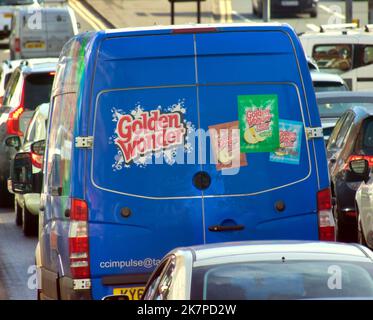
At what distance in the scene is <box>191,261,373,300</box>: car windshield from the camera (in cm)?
769

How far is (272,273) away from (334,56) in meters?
26.4

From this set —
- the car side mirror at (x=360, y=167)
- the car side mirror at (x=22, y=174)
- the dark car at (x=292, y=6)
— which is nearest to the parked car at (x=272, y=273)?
the car side mirror at (x=22, y=174)

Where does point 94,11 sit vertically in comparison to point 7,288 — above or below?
above

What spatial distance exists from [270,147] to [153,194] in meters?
0.83

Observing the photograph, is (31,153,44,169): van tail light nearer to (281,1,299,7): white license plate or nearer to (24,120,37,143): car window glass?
(24,120,37,143): car window glass

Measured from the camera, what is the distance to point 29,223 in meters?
19.2

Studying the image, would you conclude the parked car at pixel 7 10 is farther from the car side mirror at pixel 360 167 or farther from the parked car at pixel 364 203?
the car side mirror at pixel 360 167

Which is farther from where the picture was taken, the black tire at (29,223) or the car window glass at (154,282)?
the black tire at (29,223)

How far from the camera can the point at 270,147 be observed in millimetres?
10469

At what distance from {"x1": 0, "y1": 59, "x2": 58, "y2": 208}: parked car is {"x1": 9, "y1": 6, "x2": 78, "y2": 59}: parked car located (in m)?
19.7

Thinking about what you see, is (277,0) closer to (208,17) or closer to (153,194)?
(208,17)

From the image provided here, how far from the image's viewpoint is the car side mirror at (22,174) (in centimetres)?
1274

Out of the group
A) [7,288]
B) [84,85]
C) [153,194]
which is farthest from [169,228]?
[7,288]

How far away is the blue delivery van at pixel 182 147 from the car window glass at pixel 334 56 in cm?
2326
